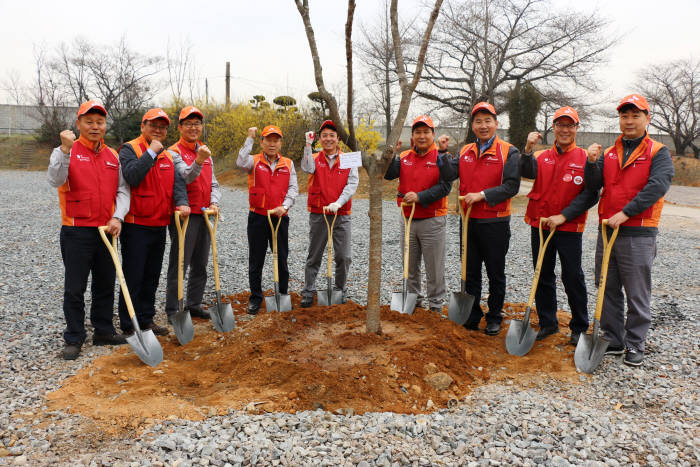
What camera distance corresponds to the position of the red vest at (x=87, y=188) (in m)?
3.99

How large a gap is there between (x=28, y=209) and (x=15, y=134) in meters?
32.6

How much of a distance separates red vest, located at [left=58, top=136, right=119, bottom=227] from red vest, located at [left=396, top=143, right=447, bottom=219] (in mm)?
2847

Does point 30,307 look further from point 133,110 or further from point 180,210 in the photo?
point 133,110

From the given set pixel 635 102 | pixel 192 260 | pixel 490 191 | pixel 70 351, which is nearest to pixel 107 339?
pixel 70 351

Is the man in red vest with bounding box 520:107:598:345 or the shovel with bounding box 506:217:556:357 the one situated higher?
the man in red vest with bounding box 520:107:598:345

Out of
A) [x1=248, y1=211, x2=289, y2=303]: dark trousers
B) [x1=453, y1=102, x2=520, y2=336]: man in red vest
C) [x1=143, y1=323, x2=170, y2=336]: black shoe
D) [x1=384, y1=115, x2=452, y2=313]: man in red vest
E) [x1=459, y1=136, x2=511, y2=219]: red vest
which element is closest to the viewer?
[x1=453, y1=102, x2=520, y2=336]: man in red vest

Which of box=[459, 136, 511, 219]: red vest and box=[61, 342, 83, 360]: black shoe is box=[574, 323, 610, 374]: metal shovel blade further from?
box=[61, 342, 83, 360]: black shoe

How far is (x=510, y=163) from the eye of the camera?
4.48 metres

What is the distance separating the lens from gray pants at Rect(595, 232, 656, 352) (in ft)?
13.0

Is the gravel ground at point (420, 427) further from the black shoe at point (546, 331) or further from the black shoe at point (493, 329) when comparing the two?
the black shoe at point (493, 329)

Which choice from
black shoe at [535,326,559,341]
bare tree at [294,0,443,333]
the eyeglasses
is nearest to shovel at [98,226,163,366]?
the eyeglasses

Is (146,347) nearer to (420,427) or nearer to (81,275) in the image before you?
(81,275)

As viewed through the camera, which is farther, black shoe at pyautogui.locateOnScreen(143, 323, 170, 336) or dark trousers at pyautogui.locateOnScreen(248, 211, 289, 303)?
dark trousers at pyautogui.locateOnScreen(248, 211, 289, 303)

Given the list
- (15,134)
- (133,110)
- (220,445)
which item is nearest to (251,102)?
(133,110)
